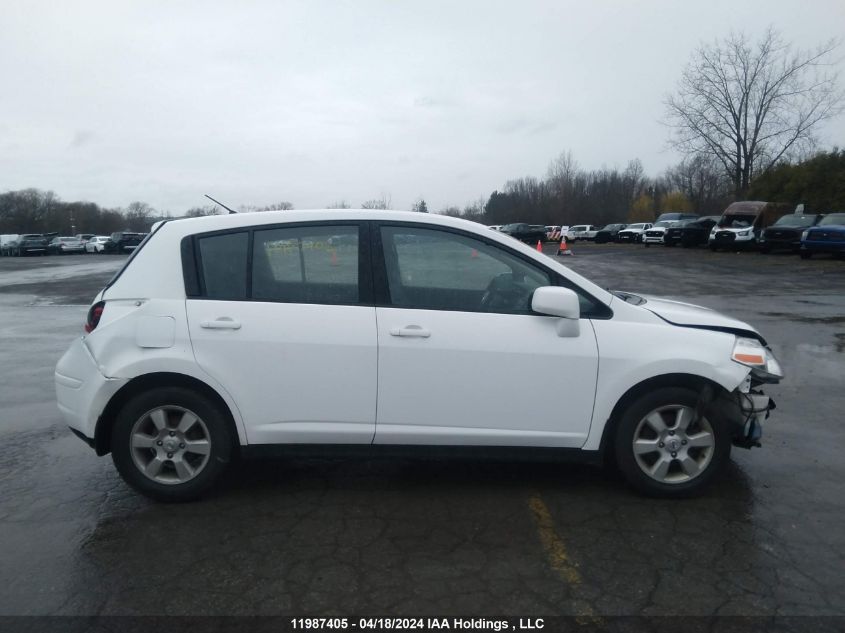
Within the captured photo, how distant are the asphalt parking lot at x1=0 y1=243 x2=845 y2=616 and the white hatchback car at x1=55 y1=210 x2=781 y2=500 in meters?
0.33

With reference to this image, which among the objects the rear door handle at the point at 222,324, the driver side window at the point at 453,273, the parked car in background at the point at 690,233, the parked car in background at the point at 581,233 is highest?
the driver side window at the point at 453,273

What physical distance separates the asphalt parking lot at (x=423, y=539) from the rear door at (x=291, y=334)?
0.57 meters

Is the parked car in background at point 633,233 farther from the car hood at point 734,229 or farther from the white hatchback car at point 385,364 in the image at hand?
the white hatchback car at point 385,364

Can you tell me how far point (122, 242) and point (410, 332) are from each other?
51.3 meters

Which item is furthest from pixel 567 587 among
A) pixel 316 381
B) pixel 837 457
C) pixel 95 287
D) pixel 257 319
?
pixel 95 287

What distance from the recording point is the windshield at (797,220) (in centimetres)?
2926

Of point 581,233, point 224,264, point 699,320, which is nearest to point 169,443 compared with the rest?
point 224,264

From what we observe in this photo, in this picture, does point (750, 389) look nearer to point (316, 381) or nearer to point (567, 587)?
point (567, 587)

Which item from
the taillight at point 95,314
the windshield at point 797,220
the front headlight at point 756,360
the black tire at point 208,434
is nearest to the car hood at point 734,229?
the windshield at point 797,220

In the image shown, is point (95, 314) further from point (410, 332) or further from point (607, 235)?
point (607, 235)

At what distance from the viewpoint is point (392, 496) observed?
13.5ft

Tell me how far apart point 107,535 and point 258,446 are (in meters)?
0.93

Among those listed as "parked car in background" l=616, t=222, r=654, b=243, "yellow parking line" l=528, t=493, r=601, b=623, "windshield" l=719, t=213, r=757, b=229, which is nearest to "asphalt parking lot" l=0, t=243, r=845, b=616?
"yellow parking line" l=528, t=493, r=601, b=623

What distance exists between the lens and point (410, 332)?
12.6 ft
